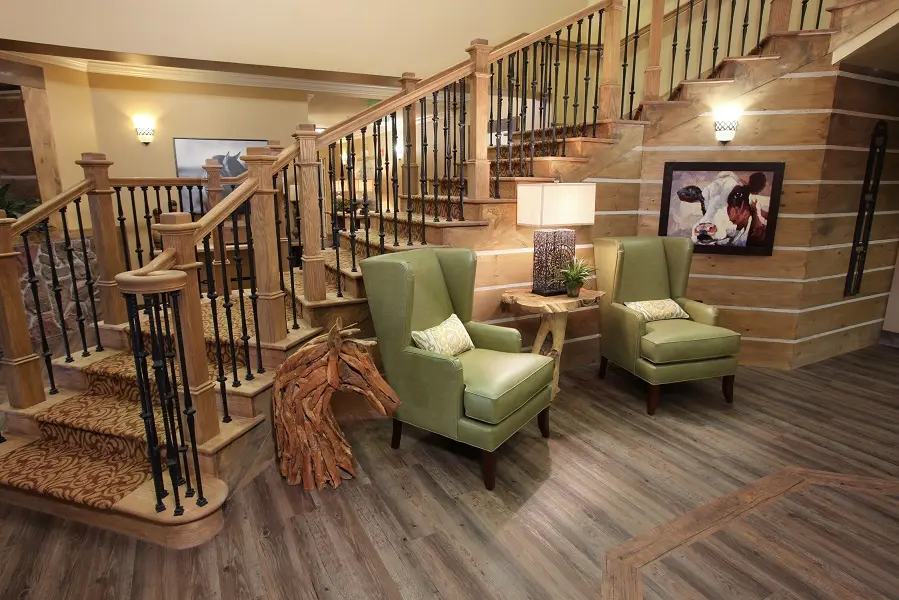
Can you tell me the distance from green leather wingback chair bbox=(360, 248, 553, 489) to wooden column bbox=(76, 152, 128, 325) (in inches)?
64.7

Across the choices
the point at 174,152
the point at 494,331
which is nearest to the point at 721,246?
the point at 494,331

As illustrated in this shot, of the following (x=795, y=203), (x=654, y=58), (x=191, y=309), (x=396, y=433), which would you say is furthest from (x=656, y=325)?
(x=191, y=309)

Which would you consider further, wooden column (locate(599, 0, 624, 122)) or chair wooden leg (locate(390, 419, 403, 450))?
wooden column (locate(599, 0, 624, 122))

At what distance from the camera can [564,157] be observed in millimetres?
3895

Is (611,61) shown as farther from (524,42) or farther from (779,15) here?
(779,15)

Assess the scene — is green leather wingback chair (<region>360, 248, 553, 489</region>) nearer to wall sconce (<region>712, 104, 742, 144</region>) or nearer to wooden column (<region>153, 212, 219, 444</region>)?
wooden column (<region>153, 212, 219, 444</region>)

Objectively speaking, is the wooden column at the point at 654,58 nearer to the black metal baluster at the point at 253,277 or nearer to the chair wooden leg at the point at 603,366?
the chair wooden leg at the point at 603,366

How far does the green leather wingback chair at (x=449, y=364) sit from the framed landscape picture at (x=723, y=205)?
2.08 meters

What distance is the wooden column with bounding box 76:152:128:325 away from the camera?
9.93 ft

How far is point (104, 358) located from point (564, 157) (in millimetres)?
3386

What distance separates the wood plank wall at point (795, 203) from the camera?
3.83 metres

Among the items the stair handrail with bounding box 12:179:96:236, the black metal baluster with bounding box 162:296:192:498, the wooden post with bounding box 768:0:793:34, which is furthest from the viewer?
the wooden post with bounding box 768:0:793:34

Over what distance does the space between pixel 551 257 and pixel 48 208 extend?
9.80 ft

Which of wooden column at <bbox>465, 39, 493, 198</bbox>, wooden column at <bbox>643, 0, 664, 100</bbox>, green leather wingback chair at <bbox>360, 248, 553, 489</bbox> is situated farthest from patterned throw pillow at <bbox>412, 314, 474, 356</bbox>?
wooden column at <bbox>643, 0, 664, 100</bbox>
